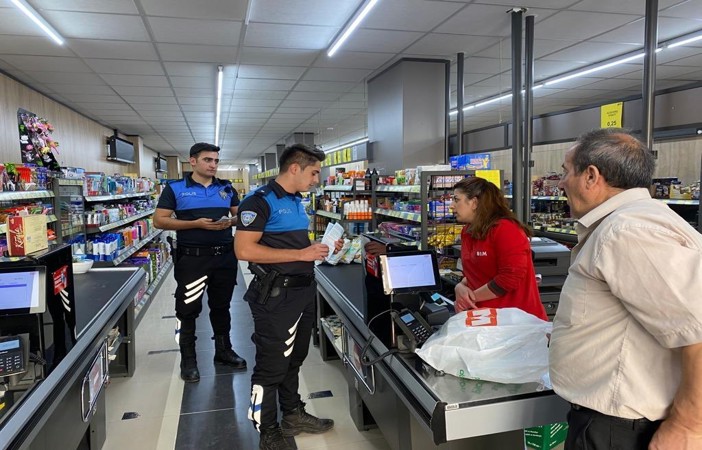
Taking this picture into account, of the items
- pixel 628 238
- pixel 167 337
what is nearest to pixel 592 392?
pixel 628 238

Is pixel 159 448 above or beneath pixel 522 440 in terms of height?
beneath

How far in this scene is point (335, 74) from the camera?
21.8 feet

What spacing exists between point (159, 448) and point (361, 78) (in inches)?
221

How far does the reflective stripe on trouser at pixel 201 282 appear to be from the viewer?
3.56 metres

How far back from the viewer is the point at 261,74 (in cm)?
660

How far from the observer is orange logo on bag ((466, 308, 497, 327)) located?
1.70m

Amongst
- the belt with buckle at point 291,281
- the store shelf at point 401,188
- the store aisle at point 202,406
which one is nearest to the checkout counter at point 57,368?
the store aisle at point 202,406

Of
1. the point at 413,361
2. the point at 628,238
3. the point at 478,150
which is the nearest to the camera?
the point at 628,238

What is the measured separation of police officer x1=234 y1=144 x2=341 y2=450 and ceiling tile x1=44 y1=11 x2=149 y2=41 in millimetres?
2930

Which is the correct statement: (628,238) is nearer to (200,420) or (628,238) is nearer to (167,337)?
(200,420)

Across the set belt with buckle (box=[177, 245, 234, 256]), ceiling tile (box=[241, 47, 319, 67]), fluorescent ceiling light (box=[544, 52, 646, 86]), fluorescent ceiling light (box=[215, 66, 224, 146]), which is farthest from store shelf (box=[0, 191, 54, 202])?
fluorescent ceiling light (box=[544, 52, 646, 86])

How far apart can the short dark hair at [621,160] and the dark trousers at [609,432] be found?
1.98 feet

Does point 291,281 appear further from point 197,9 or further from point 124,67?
point 124,67

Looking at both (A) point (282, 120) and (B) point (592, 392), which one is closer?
(B) point (592, 392)
